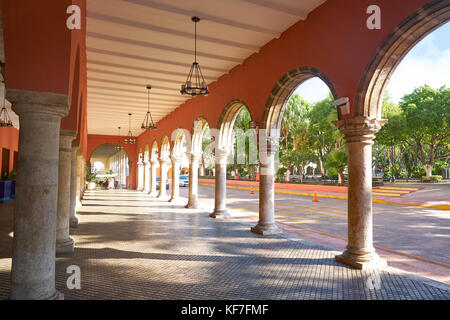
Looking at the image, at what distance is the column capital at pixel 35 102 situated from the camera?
3256 millimetres

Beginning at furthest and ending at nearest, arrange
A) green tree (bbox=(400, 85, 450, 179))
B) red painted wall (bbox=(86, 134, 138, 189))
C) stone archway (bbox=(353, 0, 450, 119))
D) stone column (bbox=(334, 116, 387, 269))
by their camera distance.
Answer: red painted wall (bbox=(86, 134, 138, 189))
green tree (bbox=(400, 85, 450, 179))
stone column (bbox=(334, 116, 387, 269))
stone archway (bbox=(353, 0, 450, 119))

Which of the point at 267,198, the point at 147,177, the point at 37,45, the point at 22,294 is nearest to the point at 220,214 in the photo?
the point at 267,198

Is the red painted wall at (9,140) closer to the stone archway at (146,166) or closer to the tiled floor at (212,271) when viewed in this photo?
the stone archway at (146,166)

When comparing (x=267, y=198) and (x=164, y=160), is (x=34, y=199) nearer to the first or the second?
(x=267, y=198)

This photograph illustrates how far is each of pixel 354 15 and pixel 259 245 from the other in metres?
4.90

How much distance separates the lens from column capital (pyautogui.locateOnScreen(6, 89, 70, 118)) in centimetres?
326

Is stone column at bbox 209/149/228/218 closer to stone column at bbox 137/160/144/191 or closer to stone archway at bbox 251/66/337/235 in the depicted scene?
stone archway at bbox 251/66/337/235

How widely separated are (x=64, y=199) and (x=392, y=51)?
669 centimetres

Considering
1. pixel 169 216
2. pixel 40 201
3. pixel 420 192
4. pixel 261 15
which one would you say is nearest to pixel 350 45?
pixel 261 15

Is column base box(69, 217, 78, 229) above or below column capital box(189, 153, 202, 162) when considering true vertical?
below

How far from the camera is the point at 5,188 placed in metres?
15.5

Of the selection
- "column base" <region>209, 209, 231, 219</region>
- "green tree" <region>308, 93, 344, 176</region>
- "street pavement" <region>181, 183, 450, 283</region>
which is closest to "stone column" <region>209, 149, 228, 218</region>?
"column base" <region>209, 209, 231, 219</region>

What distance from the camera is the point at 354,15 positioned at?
5.43 metres

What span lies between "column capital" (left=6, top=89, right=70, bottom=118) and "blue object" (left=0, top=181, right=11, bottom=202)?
14649 millimetres
